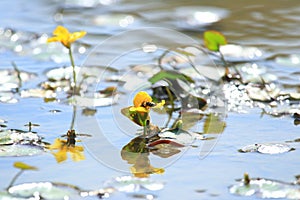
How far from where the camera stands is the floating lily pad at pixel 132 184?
159cm

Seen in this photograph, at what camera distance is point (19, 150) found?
1820 millimetres

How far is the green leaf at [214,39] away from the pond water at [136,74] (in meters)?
0.22

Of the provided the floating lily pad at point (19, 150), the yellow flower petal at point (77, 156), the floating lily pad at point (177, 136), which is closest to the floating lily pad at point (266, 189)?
the floating lily pad at point (177, 136)

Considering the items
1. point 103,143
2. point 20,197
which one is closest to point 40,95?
point 103,143

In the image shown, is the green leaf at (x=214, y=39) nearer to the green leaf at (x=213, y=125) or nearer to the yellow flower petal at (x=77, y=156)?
the green leaf at (x=213, y=125)

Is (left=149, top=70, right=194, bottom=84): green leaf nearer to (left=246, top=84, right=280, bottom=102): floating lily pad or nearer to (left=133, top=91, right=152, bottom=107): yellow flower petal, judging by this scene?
(left=246, top=84, right=280, bottom=102): floating lily pad

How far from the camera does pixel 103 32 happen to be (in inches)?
134

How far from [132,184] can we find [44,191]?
0.65ft

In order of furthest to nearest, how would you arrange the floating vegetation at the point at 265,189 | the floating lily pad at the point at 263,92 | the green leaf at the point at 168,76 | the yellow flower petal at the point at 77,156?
the floating lily pad at the point at 263,92
the green leaf at the point at 168,76
the yellow flower petal at the point at 77,156
the floating vegetation at the point at 265,189

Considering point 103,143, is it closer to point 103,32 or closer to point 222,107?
point 222,107

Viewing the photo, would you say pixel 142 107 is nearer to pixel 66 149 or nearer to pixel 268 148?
pixel 66 149

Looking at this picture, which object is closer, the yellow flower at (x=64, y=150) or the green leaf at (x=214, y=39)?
the yellow flower at (x=64, y=150)

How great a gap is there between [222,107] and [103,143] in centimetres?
52

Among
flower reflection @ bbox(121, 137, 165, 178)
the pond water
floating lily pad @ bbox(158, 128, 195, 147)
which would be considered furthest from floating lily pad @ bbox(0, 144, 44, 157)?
floating lily pad @ bbox(158, 128, 195, 147)
